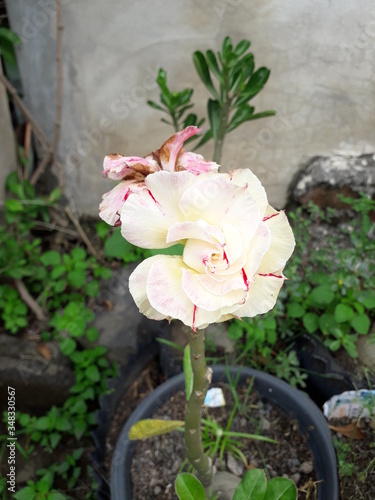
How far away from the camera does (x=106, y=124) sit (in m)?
1.76

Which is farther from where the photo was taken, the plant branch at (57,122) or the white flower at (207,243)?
the plant branch at (57,122)

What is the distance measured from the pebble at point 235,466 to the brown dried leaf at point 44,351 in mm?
849

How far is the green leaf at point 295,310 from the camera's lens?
1.49 metres

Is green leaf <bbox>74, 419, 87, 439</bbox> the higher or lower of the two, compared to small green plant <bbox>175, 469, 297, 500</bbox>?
lower


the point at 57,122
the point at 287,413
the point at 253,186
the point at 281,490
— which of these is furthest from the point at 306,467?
the point at 57,122

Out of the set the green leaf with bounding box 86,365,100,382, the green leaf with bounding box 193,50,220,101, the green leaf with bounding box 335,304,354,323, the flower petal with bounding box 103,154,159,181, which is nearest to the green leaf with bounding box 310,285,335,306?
the green leaf with bounding box 335,304,354,323

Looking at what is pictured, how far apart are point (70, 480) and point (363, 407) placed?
98 centimetres

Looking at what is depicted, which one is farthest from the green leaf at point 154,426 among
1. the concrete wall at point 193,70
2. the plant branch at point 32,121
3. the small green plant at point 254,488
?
the plant branch at point 32,121

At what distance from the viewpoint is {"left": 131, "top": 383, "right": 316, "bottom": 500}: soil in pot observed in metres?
1.20

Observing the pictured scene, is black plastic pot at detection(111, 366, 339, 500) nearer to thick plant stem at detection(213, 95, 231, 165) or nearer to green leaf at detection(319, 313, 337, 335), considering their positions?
green leaf at detection(319, 313, 337, 335)

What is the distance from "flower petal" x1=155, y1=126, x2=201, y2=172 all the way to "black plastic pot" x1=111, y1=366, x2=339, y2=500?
816 mm

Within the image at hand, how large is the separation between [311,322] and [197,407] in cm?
72

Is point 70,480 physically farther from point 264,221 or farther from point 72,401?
point 264,221

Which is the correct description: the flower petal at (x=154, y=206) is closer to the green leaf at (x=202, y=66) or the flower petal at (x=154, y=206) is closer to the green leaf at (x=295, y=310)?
the green leaf at (x=202, y=66)
